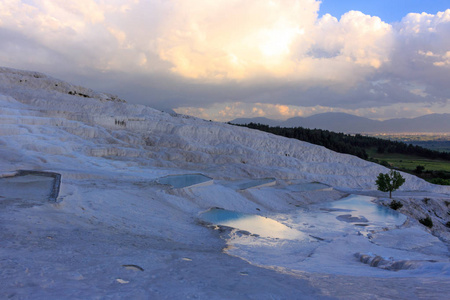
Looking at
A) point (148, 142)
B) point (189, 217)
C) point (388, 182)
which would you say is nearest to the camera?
point (189, 217)

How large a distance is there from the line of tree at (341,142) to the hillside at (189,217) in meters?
23.4

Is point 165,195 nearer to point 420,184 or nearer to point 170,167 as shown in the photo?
point 170,167

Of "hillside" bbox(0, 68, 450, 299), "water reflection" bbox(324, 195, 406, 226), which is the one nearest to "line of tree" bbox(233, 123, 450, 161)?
"hillside" bbox(0, 68, 450, 299)

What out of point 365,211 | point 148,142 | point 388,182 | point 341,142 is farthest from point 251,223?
point 341,142

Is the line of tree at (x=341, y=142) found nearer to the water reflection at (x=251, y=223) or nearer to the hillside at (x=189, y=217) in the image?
the hillside at (x=189, y=217)

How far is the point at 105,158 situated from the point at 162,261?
1910cm

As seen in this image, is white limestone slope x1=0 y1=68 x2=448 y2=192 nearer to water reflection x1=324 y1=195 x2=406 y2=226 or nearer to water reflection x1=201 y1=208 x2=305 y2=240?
water reflection x1=324 y1=195 x2=406 y2=226

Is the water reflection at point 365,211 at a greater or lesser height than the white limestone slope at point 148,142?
lesser

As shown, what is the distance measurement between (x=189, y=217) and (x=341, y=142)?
162 ft

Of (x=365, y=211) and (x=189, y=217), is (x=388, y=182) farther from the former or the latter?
(x=189, y=217)

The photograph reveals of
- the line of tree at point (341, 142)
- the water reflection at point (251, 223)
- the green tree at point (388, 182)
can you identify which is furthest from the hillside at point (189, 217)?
the line of tree at point (341, 142)

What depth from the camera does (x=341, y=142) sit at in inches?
2212

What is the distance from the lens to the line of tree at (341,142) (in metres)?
54.9

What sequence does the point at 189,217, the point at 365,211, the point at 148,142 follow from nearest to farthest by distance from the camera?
the point at 189,217 → the point at 365,211 → the point at 148,142
